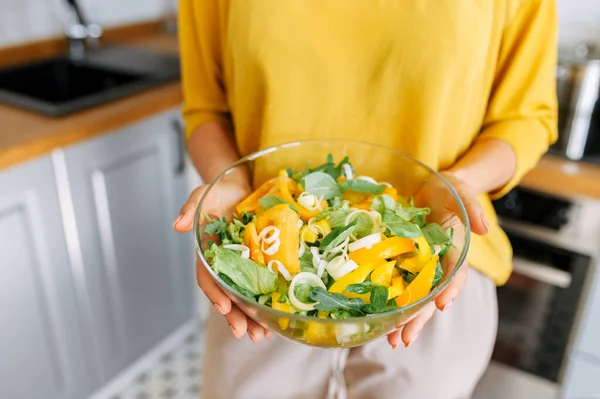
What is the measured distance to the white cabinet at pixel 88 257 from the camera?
3.94 ft

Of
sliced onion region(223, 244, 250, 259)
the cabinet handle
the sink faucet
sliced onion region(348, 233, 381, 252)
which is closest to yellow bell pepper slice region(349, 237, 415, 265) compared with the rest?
sliced onion region(348, 233, 381, 252)

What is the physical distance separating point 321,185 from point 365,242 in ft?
0.40

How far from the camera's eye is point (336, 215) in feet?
2.12

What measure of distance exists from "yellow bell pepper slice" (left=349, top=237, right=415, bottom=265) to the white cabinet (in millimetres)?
844

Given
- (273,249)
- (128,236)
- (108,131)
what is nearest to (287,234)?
(273,249)

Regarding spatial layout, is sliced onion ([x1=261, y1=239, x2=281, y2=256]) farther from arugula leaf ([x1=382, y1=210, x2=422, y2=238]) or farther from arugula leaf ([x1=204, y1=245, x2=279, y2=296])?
arugula leaf ([x1=382, y1=210, x2=422, y2=238])

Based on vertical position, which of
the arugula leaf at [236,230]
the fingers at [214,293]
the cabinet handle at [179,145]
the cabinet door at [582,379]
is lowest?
the cabinet door at [582,379]

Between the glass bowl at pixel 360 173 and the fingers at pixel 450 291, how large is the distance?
13 millimetres

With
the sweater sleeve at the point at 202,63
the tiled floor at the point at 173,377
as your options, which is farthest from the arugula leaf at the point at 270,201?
the tiled floor at the point at 173,377

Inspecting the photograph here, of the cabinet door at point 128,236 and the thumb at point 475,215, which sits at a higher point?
→ the thumb at point 475,215

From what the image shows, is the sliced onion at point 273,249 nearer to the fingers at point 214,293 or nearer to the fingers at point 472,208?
the fingers at point 214,293

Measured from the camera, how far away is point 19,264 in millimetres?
1202

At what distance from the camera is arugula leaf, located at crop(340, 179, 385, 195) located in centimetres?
69

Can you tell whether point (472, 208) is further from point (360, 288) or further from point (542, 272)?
point (542, 272)
